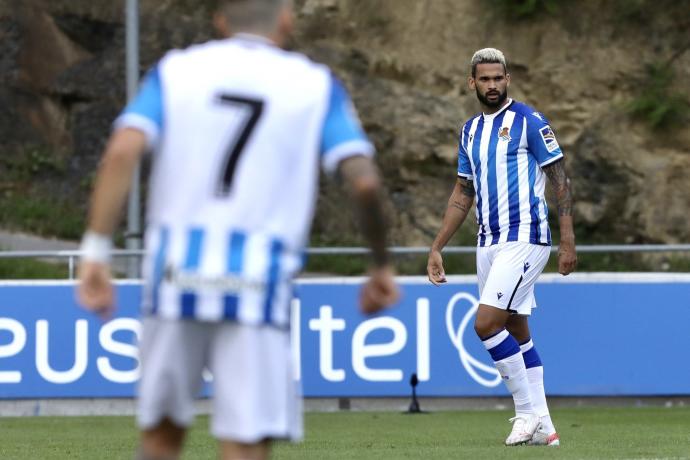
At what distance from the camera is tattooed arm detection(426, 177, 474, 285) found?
978cm

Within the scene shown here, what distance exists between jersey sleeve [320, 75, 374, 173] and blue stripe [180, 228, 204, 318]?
45 centimetres

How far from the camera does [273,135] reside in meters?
4.39

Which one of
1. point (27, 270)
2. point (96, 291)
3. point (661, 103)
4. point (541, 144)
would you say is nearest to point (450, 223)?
point (541, 144)

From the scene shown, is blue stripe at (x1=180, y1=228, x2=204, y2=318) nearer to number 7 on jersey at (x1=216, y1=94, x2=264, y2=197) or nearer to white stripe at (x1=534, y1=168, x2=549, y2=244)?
number 7 on jersey at (x1=216, y1=94, x2=264, y2=197)

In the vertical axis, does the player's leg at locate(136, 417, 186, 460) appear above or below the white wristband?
below

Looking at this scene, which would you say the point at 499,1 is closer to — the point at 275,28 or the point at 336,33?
the point at 336,33

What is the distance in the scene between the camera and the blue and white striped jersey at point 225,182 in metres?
4.32

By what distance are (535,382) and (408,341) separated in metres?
3.62

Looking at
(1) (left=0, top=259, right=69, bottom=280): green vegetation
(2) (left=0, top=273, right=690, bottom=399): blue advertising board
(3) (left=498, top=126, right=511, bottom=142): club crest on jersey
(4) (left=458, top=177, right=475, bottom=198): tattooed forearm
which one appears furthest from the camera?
(1) (left=0, top=259, right=69, bottom=280): green vegetation

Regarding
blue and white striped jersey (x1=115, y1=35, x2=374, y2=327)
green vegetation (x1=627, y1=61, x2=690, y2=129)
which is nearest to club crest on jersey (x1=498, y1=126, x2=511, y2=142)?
blue and white striped jersey (x1=115, y1=35, x2=374, y2=327)

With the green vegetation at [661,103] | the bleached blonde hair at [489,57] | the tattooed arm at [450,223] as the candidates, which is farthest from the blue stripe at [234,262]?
the green vegetation at [661,103]

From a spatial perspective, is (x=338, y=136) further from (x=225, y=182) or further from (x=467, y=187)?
(x=467, y=187)

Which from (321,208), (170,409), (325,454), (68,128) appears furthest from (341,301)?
(68,128)

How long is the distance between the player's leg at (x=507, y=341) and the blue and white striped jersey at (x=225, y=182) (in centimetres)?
492
